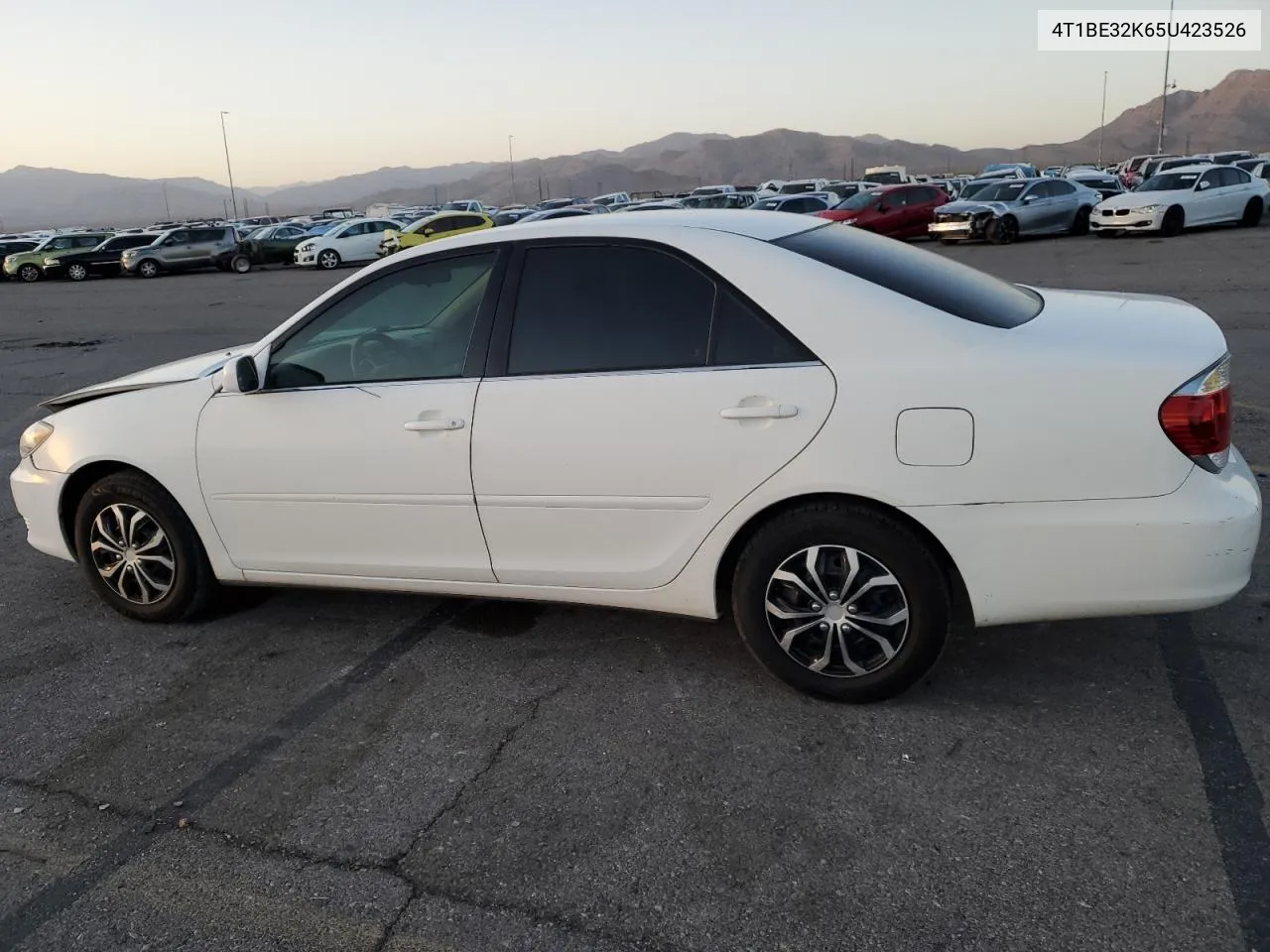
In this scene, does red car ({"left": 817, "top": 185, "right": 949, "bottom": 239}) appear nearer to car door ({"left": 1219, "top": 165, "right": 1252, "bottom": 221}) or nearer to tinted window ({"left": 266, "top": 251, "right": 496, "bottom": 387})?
car door ({"left": 1219, "top": 165, "right": 1252, "bottom": 221})

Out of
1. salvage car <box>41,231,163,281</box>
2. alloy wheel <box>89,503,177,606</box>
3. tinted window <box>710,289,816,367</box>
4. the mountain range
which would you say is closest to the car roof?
tinted window <box>710,289,816,367</box>

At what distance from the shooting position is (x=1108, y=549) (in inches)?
121

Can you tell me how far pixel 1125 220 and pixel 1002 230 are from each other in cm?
269

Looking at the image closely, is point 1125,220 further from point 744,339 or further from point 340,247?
point 744,339

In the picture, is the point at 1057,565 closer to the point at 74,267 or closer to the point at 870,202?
the point at 870,202

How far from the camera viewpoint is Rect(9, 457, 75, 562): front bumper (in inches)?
177

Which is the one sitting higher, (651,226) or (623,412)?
→ (651,226)

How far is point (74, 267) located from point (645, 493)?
3561cm

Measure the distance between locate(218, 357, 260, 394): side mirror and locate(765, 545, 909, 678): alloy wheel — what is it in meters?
2.18

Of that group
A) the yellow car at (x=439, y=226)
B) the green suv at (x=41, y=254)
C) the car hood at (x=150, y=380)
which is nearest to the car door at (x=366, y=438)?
the car hood at (x=150, y=380)

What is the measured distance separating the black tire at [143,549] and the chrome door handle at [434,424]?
1.30 metres

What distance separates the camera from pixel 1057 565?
3.14 m

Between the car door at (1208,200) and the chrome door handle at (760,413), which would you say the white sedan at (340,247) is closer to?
the car door at (1208,200)

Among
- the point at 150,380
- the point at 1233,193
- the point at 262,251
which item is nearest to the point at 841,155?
the point at 262,251
